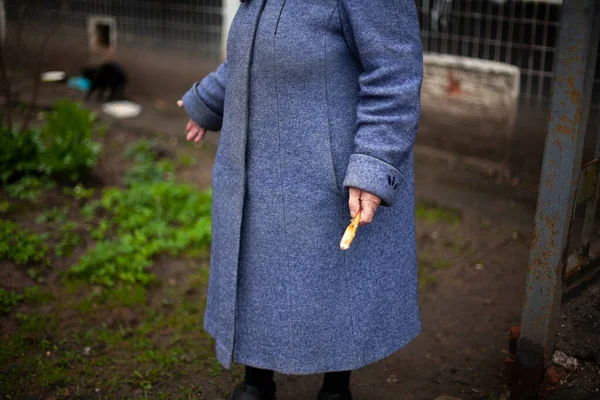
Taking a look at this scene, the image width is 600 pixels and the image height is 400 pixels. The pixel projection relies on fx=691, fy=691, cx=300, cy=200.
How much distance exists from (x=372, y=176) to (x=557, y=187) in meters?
0.63

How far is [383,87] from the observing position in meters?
1.98

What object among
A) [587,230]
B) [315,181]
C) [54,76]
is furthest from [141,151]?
[587,230]

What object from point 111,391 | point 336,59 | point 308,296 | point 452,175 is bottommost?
point 111,391

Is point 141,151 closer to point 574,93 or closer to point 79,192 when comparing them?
point 79,192

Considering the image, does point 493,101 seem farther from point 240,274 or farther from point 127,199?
point 240,274

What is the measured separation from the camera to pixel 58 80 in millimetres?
7348

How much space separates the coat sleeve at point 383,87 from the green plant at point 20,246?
2.36m

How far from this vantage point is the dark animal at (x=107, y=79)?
670 cm

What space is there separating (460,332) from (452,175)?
1.91 m

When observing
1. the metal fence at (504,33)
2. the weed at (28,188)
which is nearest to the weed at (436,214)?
the metal fence at (504,33)

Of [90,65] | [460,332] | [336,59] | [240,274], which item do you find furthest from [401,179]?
[90,65]

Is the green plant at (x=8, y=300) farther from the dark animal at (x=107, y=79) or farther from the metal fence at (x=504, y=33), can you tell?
the dark animal at (x=107, y=79)

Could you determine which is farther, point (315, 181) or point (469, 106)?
point (469, 106)

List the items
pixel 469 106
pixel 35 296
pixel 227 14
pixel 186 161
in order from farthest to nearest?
pixel 227 14
pixel 186 161
pixel 469 106
pixel 35 296
